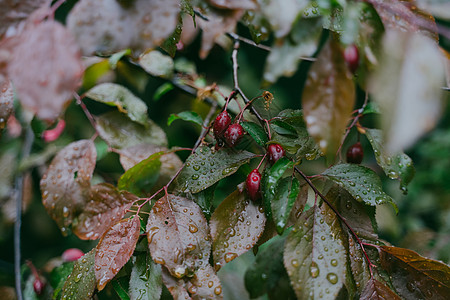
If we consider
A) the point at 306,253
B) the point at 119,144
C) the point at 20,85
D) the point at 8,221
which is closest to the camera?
the point at 20,85

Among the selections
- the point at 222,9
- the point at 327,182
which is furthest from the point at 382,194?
the point at 222,9

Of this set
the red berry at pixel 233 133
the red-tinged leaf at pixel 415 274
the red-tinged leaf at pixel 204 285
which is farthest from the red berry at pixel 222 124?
the red-tinged leaf at pixel 415 274

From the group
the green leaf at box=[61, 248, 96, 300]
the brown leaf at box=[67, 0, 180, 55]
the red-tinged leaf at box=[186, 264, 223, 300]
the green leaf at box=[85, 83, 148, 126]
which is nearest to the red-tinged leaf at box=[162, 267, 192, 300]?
the red-tinged leaf at box=[186, 264, 223, 300]

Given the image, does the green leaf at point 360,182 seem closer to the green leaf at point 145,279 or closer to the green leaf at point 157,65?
the green leaf at point 145,279

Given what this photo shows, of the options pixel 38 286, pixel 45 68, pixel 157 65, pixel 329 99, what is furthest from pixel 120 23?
pixel 38 286

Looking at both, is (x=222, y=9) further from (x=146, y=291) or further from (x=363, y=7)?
(x=146, y=291)

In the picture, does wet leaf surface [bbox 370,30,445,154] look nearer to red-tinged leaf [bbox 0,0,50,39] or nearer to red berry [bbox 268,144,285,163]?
red berry [bbox 268,144,285,163]

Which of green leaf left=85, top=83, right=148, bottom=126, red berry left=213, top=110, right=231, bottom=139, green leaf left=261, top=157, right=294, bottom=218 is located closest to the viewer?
green leaf left=261, top=157, right=294, bottom=218
